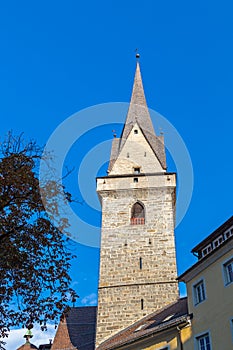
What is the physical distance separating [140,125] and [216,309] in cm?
2189

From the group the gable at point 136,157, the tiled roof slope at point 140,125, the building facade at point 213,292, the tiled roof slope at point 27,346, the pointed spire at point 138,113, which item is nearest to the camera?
the building facade at point 213,292

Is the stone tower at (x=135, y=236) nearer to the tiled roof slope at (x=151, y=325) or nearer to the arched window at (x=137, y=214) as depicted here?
the arched window at (x=137, y=214)

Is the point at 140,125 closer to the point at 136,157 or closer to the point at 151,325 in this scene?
the point at 136,157

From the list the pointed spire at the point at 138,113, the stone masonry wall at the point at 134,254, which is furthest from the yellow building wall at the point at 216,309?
the pointed spire at the point at 138,113

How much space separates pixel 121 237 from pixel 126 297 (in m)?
3.93

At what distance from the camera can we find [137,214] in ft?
96.5

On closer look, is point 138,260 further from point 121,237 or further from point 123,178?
point 123,178

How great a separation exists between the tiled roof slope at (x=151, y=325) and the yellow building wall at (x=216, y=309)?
30.4 inches

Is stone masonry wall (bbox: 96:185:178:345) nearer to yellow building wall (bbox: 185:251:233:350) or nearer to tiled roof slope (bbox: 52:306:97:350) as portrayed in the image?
tiled roof slope (bbox: 52:306:97:350)

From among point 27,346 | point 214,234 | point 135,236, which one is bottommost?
point 214,234

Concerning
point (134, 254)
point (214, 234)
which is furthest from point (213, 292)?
point (134, 254)

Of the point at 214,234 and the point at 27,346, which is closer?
the point at 214,234

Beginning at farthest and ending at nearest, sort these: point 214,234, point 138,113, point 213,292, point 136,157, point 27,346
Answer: point 138,113 < point 27,346 < point 136,157 < point 214,234 < point 213,292

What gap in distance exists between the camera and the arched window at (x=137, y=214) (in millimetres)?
28781
